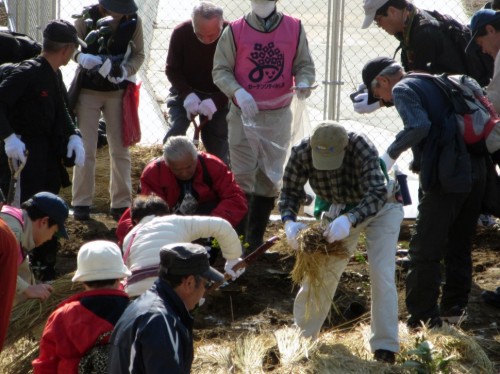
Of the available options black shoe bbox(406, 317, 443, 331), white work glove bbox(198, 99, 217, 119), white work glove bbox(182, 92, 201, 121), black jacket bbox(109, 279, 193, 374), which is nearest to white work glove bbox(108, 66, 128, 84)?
white work glove bbox(182, 92, 201, 121)

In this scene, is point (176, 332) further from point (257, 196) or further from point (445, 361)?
point (257, 196)

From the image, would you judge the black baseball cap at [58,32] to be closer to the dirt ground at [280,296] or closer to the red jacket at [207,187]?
the red jacket at [207,187]

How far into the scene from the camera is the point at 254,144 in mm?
8031

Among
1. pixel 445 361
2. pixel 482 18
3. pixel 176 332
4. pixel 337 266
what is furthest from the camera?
pixel 482 18

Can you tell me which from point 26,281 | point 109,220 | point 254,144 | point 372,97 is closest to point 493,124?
point 372,97

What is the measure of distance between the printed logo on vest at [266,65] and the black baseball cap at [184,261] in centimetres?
387

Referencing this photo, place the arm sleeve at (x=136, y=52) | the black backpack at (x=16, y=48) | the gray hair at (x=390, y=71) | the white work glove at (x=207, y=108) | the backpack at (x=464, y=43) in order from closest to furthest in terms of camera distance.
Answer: the gray hair at (x=390, y=71), the backpack at (x=464, y=43), the black backpack at (x=16, y=48), the white work glove at (x=207, y=108), the arm sleeve at (x=136, y=52)

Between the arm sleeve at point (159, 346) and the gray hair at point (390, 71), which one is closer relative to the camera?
the arm sleeve at point (159, 346)

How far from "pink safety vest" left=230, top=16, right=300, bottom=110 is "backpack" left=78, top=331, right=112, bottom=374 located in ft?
12.2

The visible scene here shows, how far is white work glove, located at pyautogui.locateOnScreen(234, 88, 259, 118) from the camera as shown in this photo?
25.3ft

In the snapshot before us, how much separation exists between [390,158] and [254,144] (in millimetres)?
1815

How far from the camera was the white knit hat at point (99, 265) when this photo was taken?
15.3 ft

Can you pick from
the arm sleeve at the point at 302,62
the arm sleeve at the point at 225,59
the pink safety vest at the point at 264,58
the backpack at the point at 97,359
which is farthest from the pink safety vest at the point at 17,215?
the arm sleeve at the point at 302,62

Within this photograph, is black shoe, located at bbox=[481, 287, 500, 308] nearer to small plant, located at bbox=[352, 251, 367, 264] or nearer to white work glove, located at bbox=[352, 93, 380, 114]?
small plant, located at bbox=[352, 251, 367, 264]
